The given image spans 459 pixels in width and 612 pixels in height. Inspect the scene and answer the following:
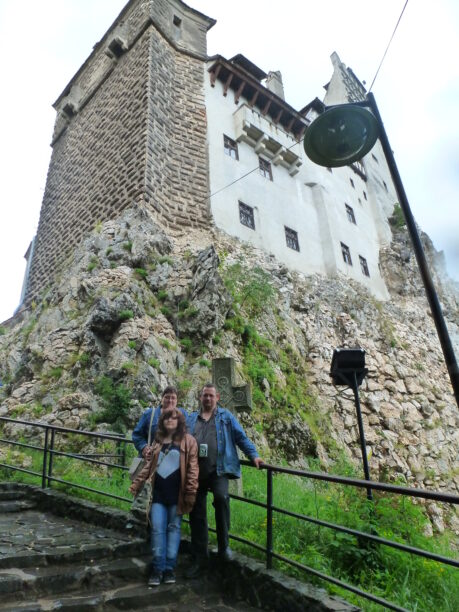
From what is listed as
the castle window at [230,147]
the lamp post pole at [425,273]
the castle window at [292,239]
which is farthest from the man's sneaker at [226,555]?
the castle window at [230,147]

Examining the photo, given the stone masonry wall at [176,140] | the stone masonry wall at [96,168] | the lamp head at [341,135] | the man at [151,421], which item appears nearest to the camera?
the lamp head at [341,135]

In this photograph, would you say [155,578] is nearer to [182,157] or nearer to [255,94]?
[182,157]

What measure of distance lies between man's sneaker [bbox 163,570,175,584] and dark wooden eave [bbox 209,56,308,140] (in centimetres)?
1774

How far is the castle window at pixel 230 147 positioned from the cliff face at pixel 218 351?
417 centimetres

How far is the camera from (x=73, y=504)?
5.18 m

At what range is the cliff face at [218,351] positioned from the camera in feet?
29.0

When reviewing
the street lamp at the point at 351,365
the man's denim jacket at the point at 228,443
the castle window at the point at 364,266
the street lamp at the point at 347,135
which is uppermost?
the castle window at the point at 364,266

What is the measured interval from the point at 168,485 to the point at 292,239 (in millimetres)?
14872

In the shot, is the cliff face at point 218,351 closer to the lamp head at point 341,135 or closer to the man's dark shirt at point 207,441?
the man's dark shirt at point 207,441

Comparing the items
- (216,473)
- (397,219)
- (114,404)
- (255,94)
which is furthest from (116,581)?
(397,219)

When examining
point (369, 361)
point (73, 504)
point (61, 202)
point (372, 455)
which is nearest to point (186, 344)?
point (73, 504)

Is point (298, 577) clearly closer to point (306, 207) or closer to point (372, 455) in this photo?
point (372, 455)

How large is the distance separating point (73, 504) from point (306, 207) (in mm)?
16557

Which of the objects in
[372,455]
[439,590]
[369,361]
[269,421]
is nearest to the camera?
[439,590]
